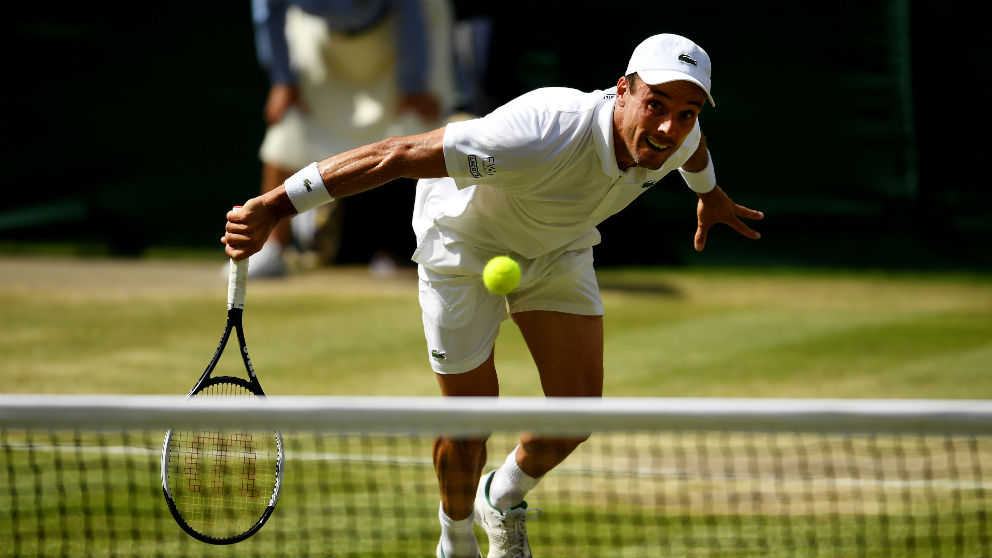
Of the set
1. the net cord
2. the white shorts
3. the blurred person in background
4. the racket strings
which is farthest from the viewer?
the blurred person in background

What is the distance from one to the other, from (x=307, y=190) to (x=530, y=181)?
0.69 metres

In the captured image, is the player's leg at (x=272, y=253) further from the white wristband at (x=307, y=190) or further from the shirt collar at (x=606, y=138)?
the shirt collar at (x=606, y=138)

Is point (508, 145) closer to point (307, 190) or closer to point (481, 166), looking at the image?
point (481, 166)

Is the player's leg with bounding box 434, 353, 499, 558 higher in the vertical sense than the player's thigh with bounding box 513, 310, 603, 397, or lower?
lower

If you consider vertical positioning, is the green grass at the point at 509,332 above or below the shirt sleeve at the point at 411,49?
below

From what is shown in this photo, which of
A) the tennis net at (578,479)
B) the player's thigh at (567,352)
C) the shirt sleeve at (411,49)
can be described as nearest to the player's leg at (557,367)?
the player's thigh at (567,352)

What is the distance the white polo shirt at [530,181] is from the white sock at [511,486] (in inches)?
30.5

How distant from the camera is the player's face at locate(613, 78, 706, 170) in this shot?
351 centimetres

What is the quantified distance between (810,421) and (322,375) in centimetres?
452

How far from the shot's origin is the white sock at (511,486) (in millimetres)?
4125

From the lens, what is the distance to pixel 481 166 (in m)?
3.53

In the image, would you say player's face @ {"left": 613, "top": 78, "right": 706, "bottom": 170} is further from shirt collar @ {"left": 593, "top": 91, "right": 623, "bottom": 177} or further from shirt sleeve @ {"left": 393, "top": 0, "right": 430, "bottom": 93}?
shirt sleeve @ {"left": 393, "top": 0, "right": 430, "bottom": 93}

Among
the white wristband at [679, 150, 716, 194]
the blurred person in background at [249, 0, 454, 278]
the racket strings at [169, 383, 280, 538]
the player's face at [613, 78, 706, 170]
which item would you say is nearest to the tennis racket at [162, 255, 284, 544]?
the racket strings at [169, 383, 280, 538]

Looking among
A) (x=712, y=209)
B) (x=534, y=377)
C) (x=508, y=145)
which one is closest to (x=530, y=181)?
(x=508, y=145)
